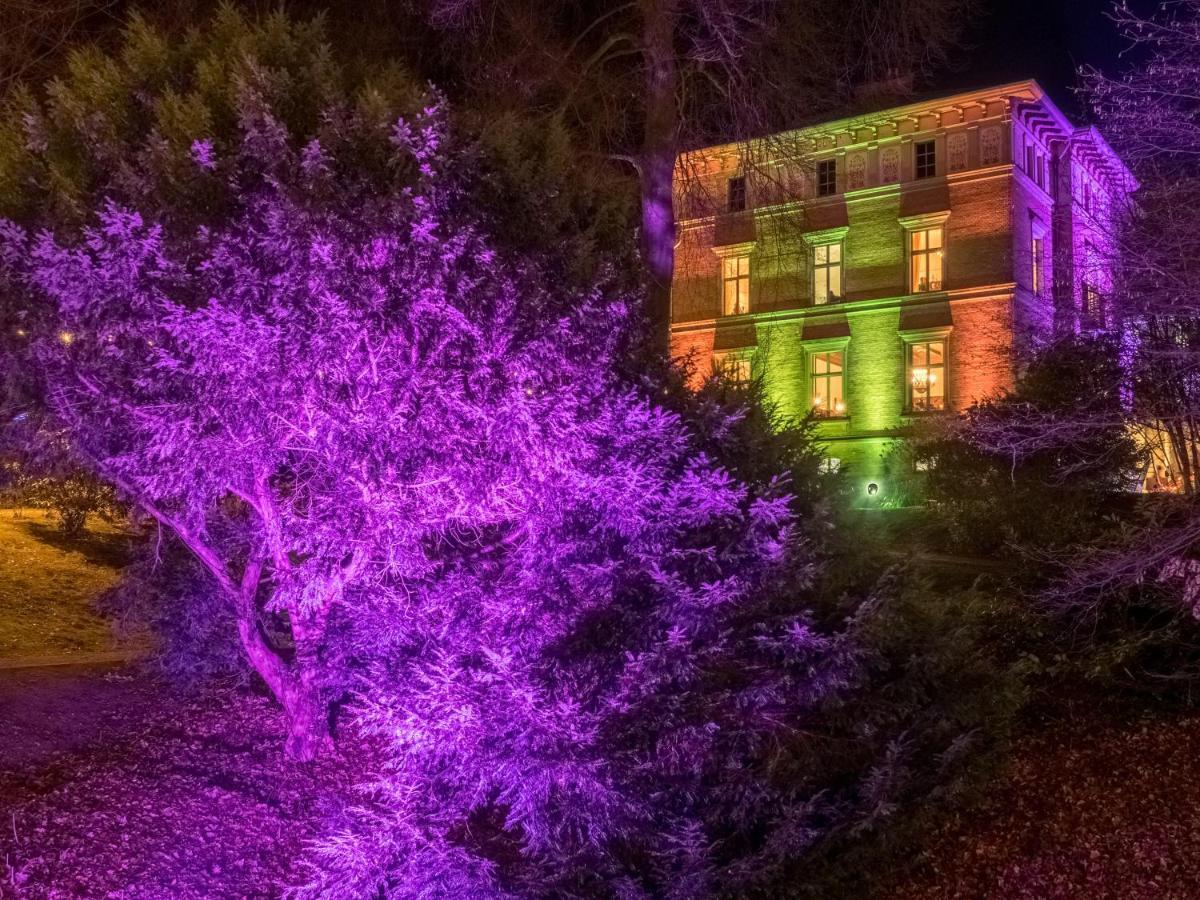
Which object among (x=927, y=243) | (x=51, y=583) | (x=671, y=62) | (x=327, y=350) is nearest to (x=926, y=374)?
(x=927, y=243)

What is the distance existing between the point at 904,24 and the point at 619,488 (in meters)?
7.58

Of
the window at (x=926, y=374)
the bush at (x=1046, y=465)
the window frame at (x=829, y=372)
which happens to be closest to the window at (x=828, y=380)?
the window frame at (x=829, y=372)

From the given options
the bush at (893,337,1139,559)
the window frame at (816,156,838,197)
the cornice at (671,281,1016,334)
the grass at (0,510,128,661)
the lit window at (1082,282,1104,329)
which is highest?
the window frame at (816,156,838,197)

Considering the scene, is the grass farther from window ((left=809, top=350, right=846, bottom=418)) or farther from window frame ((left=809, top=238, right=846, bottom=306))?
window frame ((left=809, top=238, right=846, bottom=306))

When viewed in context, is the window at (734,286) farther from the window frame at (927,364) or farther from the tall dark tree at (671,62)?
the tall dark tree at (671,62)

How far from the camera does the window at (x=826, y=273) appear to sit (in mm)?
30672

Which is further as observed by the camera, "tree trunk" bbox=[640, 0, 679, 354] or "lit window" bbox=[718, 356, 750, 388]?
"tree trunk" bbox=[640, 0, 679, 354]

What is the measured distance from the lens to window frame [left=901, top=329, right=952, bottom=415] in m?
28.0

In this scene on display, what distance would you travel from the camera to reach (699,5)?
9914 millimetres

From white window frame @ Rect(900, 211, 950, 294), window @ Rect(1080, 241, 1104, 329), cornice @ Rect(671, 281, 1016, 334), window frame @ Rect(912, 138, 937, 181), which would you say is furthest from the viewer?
window frame @ Rect(912, 138, 937, 181)

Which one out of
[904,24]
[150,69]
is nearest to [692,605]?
[150,69]

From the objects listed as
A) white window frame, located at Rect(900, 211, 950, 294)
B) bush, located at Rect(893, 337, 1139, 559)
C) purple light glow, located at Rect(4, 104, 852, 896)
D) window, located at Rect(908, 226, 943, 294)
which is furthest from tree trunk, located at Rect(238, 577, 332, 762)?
window, located at Rect(908, 226, 943, 294)

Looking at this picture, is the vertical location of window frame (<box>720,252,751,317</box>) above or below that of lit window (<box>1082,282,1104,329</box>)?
above

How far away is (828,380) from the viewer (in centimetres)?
3072
